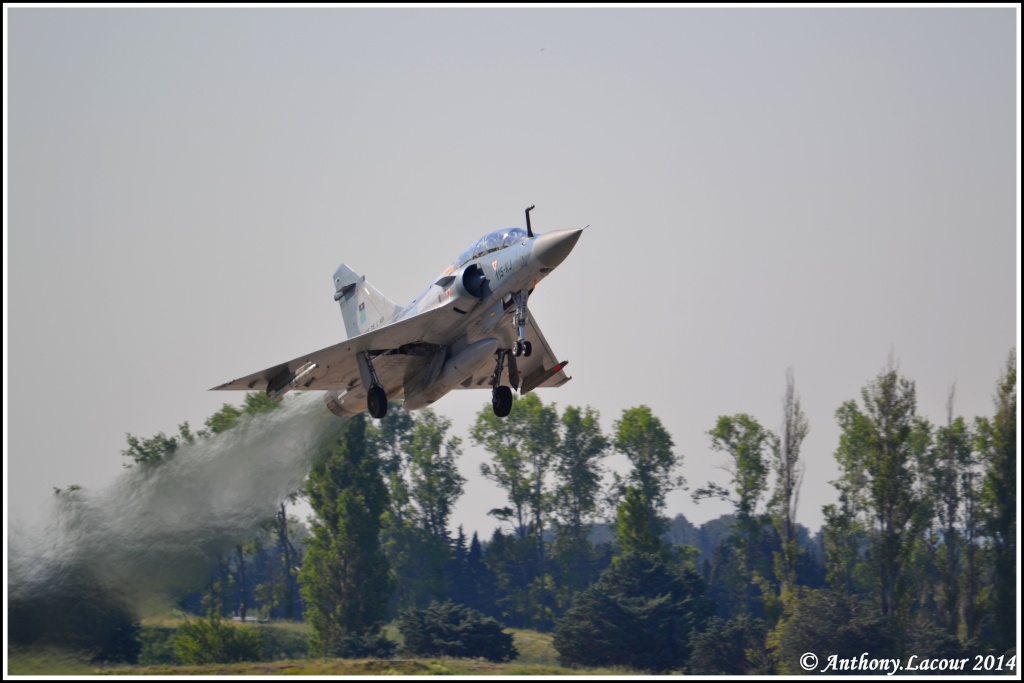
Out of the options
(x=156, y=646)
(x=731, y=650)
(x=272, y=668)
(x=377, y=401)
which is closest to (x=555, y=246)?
(x=377, y=401)

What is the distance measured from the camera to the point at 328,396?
81.7 feet

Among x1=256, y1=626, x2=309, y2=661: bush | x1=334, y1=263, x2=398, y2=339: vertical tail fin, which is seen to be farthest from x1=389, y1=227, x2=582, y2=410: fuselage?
x1=256, y1=626, x2=309, y2=661: bush

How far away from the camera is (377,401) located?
2241 cm

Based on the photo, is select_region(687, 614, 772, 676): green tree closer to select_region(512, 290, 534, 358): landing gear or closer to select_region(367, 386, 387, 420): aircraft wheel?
select_region(367, 386, 387, 420): aircraft wheel

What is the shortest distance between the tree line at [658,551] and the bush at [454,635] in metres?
0.25

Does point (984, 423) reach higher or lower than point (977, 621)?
higher

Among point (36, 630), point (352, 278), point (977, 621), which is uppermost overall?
point (352, 278)

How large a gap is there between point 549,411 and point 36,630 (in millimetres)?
36920

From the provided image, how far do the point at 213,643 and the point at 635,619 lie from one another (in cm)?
1615

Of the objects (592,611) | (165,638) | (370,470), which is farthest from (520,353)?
(370,470)

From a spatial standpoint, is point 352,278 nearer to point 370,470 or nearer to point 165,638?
point 165,638

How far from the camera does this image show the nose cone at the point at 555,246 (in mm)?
19859

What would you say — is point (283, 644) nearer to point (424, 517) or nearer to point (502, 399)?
point (424, 517)

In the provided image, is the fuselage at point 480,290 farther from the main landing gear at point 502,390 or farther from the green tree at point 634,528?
the green tree at point 634,528
